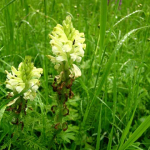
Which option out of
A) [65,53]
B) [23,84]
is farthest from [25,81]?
[65,53]

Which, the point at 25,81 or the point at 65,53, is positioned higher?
the point at 65,53

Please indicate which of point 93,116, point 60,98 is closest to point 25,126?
point 60,98

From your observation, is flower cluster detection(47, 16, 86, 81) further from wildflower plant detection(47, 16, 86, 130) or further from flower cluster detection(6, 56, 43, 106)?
flower cluster detection(6, 56, 43, 106)

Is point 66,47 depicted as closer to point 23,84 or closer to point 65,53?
point 65,53

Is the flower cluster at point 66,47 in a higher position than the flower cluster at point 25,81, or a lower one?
higher

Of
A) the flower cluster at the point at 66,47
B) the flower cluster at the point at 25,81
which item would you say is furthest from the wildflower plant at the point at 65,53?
the flower cluster at the point at 25,81

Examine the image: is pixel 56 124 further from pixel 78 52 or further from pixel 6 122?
pixel 78 52

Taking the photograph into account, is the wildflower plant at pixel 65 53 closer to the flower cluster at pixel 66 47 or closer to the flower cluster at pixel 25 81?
the flower cluster at pixel 66 47
